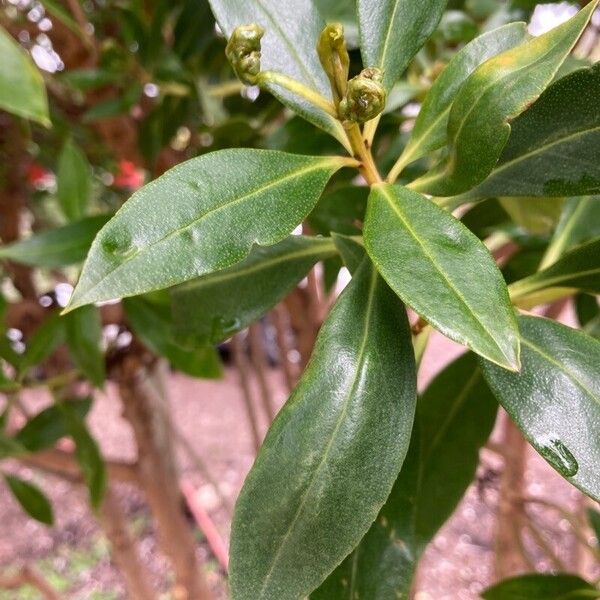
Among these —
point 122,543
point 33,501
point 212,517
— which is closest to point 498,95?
point 33,501

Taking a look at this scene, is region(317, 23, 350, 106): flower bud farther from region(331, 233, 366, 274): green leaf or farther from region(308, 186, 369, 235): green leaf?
region(308, 186, 369, 235): green leaf

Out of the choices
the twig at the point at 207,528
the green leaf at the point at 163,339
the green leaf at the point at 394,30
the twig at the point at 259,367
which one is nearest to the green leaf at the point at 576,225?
the green leaf at the point at 394,30

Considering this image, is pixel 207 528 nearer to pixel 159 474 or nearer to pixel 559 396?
pixel 159 474

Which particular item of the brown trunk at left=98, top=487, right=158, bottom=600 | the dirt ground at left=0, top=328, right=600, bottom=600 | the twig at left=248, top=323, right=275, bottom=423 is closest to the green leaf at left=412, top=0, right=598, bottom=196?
the twig at left=248, top=323, right=275, bottom=423

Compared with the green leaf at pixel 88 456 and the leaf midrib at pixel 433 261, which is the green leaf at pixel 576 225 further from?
the green leaf at pixel 88 456

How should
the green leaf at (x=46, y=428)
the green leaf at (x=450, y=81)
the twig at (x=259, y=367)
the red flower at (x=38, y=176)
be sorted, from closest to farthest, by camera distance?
the green leaf at (x=450, y=81) < the green leaf at (x=46, y=428) < the twig at (x=259, y=367) < the red flower at (x=38, y=176)

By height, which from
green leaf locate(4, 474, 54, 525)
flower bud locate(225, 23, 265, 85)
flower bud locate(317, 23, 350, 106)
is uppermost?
flower bud locate(225, 23, 265, 85)
